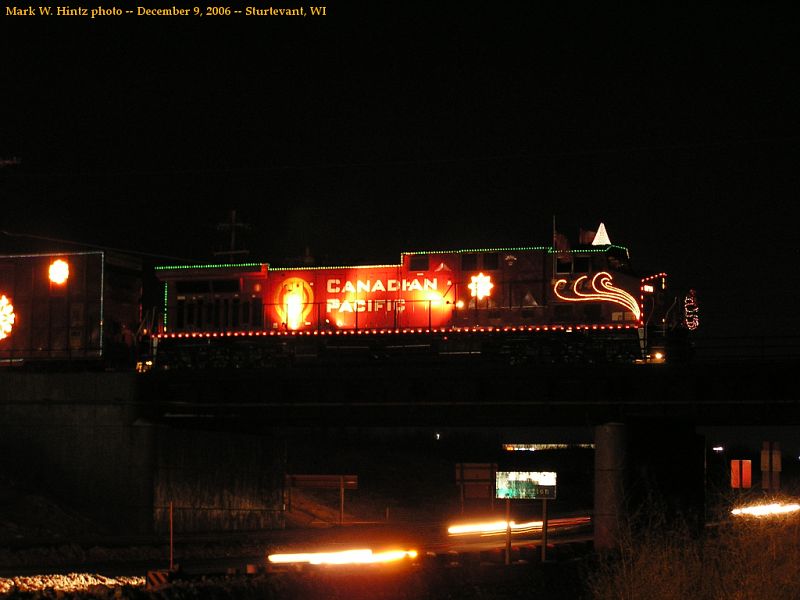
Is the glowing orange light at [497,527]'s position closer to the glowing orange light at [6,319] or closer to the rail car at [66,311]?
the rail car at [66,311]

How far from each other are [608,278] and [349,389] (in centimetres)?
918

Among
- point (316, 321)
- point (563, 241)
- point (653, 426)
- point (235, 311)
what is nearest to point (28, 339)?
point (235, 311)

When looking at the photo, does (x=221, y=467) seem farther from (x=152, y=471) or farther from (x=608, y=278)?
(x=608, y=278)

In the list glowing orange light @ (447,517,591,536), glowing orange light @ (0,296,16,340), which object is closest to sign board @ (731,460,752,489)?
glowing orange light @ (447,517,591,536)

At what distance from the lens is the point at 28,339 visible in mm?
40062

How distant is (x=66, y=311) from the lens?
130ft

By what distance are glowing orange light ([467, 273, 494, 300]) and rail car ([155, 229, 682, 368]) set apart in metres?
0.03

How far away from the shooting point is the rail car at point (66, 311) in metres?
39.5

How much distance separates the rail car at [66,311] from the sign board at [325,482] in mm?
8950

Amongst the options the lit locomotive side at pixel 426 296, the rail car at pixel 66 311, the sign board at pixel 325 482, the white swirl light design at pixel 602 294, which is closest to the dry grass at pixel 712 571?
the lit locomotive side at pixel 426 296

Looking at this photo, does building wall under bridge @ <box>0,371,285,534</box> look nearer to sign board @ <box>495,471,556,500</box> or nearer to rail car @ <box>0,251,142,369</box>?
rail car @ <box>0,251,142,369</box>

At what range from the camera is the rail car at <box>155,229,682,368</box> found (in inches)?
1422

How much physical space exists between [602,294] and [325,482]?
14707 millimetres

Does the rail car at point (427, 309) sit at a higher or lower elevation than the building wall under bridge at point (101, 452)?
higher
